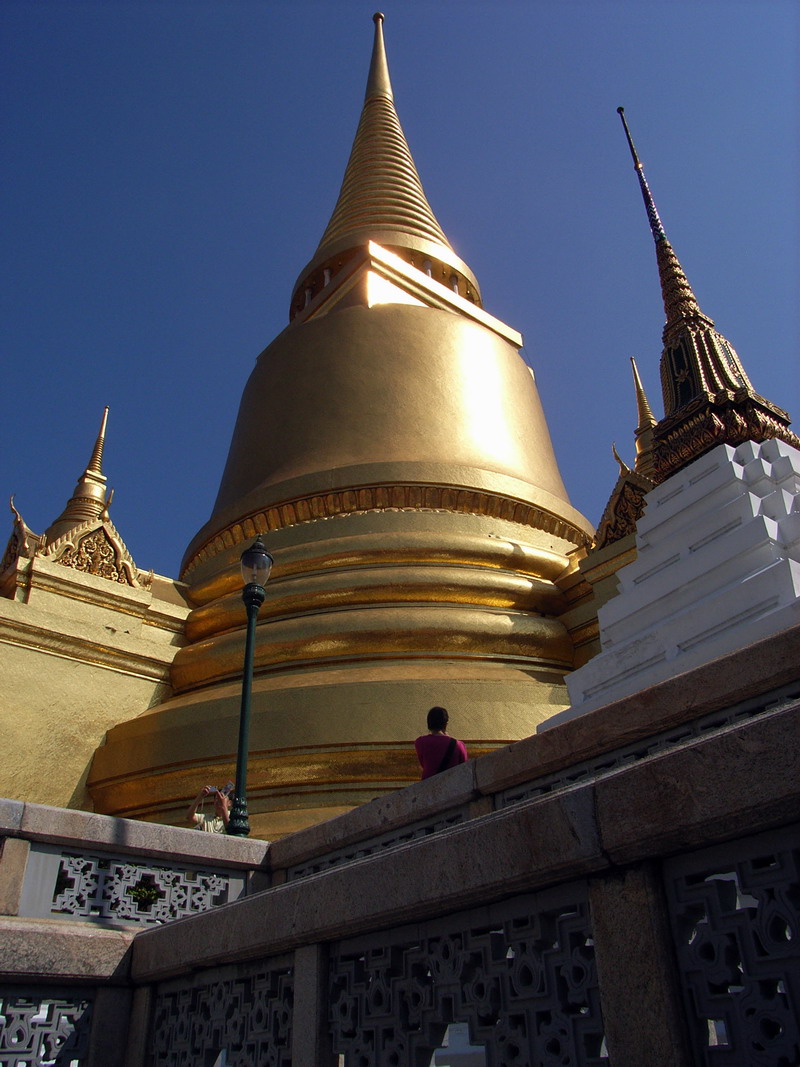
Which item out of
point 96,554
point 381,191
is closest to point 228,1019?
point 96,554

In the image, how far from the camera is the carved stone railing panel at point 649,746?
120 inches

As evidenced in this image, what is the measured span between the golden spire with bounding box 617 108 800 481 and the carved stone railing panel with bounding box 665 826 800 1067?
18.2ft

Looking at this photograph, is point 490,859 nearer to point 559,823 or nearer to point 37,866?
point 559,823

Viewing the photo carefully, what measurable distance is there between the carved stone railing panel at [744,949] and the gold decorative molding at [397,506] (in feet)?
28.3

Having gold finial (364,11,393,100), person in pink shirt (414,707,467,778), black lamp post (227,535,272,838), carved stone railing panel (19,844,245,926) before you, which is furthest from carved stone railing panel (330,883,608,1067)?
gold finial (364,11,393,100)

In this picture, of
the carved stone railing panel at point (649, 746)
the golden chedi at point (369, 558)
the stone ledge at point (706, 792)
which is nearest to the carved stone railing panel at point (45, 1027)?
the carved stone railing panel at point (649, 746)

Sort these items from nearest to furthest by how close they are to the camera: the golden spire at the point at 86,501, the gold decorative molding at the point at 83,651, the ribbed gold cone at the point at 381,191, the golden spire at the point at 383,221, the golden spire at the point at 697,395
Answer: the golden spire at the point at 697,395, the gold decorative molding at the point at 83,651, the golden spire at the point at 86,501, the golden spire at the point at 383,221, the ribbed gold cone at the point at 381,191

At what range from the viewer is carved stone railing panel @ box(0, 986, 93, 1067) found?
3.00 meters

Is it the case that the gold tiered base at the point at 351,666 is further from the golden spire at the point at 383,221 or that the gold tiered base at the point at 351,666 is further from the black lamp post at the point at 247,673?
the golden spire at the point at 383,221

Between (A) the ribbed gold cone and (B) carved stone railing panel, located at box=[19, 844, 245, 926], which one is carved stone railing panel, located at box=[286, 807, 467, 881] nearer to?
(B) carved stone railing panel, located at box=[19, 844, 245, 926]

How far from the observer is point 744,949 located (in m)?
1.67

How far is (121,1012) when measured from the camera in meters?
3.23

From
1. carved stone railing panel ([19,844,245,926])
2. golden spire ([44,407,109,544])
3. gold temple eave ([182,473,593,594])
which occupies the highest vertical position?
golden spire ([44,407,109,544])

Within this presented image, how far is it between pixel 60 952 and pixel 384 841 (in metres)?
1.41
